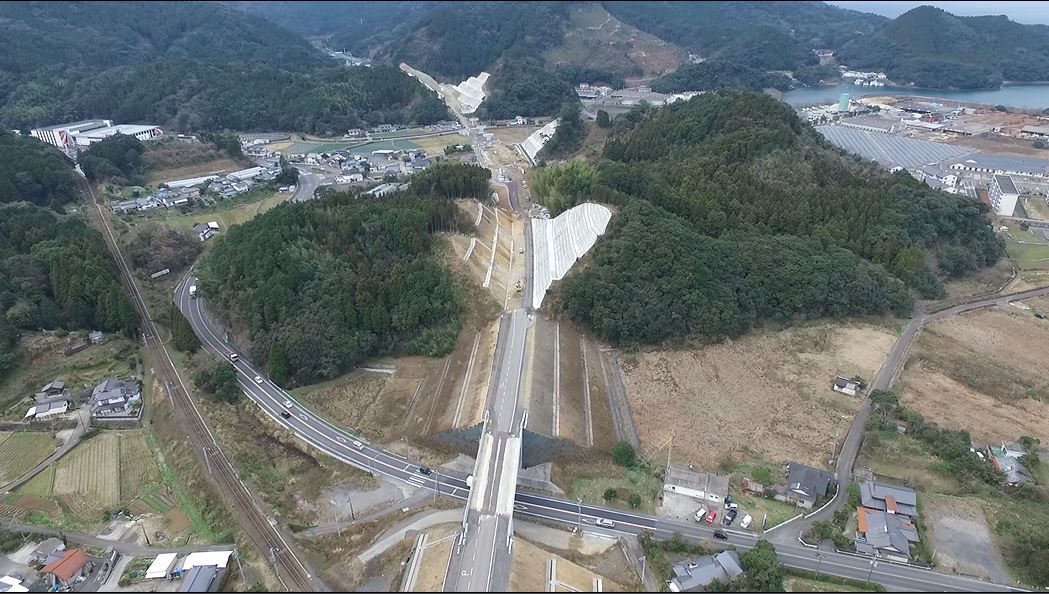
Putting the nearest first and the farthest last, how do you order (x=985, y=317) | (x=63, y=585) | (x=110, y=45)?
(x=63, y=585), (x=985, y=317), (x=110, y=45)

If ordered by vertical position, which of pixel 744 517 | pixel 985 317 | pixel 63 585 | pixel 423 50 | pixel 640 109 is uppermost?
pixel 423 50

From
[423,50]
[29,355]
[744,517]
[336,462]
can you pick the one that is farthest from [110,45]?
[744,517]

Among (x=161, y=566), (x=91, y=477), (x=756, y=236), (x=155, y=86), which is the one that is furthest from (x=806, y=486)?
(x=155, y=86)

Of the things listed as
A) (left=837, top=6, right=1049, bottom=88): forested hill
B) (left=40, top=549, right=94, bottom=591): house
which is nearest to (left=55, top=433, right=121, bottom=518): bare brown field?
(left=40, top=549, right=94, bottom=591): house

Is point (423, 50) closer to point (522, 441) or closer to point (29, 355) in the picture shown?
point (29, 355)

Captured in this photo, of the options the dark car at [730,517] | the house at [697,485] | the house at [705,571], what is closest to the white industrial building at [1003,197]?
the house at [697,485]

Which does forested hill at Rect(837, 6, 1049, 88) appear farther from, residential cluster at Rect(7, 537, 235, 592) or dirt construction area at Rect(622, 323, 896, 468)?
residential cluster at Rect(7, 537, 235, 592)

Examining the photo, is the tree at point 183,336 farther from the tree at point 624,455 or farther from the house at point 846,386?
→ the house at point 846,386
